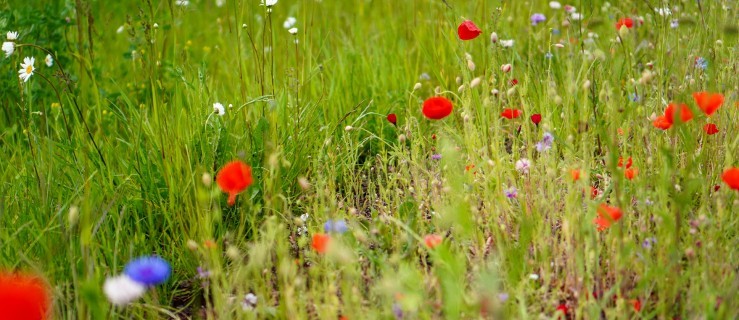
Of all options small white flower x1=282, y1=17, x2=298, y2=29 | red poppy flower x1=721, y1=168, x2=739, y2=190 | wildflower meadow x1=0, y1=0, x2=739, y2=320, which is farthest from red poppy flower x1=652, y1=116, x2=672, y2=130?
small white flower x1=282, y1=17, x2=298, y2=29

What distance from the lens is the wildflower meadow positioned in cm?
169

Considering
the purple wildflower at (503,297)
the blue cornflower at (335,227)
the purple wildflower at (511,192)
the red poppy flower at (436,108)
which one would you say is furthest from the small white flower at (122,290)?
the purple wildflower at (511,192)

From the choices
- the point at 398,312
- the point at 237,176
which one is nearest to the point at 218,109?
the point at 237,176

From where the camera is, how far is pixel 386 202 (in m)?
2.34

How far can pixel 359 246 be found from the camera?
2.02 metres

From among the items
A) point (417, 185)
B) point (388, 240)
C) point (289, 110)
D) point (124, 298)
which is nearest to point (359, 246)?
point (388, 240)

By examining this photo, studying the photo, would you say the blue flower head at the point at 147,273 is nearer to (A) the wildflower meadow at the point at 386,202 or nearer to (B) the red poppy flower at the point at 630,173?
(A) the wildflower meadow at the point at 386,202

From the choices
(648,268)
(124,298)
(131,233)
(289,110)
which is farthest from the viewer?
(289,110)

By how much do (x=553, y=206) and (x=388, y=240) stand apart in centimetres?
44

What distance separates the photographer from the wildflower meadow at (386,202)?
1.69 m

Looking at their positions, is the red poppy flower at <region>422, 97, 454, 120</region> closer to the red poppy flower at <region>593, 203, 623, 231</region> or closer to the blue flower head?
the red poppy flower at <region>593, 203, 623, 231</region>

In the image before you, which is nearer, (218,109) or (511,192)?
(511,192)

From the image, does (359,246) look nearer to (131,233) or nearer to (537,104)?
(131,233)

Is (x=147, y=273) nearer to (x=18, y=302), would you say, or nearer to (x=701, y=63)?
(x=18, y=302)
